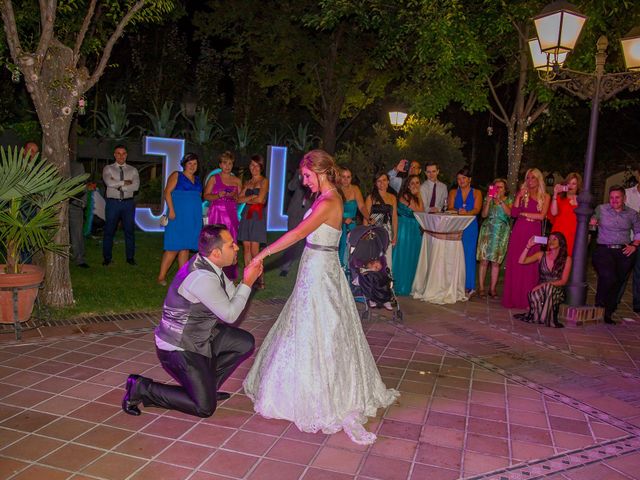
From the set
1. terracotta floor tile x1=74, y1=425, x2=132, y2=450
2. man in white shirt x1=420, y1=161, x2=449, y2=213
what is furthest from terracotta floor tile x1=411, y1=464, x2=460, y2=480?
man in white shirt x1=420, y1=161, x2=449, y2=213

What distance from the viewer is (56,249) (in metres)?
6.36

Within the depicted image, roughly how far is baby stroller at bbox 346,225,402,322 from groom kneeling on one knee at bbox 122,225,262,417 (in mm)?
2971

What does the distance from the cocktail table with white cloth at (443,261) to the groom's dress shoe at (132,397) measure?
5.15 m

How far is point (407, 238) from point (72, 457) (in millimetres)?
6014

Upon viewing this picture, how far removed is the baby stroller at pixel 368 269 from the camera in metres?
7.04

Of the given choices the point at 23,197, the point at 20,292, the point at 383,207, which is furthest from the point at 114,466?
the point at 383,207

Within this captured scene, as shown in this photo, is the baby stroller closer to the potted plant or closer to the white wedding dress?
the white wedding dress

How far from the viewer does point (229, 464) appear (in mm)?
3629

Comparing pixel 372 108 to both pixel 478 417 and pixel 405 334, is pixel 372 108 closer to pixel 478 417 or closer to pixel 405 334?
pixel 405 334

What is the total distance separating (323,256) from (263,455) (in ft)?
4.77

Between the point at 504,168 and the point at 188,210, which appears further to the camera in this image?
the point at 504,168

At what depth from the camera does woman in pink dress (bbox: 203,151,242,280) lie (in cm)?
818

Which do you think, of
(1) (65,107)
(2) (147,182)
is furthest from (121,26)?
(2) (147,182)

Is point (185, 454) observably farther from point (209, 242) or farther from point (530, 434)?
point (530, 434)
